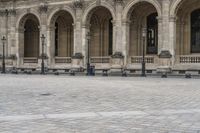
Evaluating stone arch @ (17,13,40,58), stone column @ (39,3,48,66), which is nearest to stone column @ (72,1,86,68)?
stone column @ (39,3,48,66)

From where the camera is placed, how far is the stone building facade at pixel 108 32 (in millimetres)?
34844

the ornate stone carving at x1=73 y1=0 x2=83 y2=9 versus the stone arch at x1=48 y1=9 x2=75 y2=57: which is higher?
the ornate stone carving at x1=73 y1=0 x2=83 y2=9

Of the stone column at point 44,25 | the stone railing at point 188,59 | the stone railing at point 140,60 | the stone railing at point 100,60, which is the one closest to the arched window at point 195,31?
the stone railing at point 188,59

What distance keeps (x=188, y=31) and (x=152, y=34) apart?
4.09 metres

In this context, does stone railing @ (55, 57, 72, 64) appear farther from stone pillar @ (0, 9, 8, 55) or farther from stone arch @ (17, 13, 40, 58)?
stone pillar @ (0, 9, 8, 55)

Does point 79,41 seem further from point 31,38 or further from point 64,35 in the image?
point 31,38

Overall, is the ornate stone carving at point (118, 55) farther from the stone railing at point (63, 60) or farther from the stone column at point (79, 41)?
the stone railing at point (63, 60)

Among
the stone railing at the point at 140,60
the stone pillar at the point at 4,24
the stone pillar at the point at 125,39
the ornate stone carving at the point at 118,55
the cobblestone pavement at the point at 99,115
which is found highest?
the stone pillar at the point at 4,24

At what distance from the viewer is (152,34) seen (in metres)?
40.3

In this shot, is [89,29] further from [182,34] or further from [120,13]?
[182,34]

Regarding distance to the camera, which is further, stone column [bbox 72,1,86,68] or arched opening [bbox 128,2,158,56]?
stone column [bbox 72,1,86,68]

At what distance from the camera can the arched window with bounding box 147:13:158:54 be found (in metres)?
39.9

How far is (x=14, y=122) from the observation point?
895cm

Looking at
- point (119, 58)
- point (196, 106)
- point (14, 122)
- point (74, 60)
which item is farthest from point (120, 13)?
point (14, 122)
